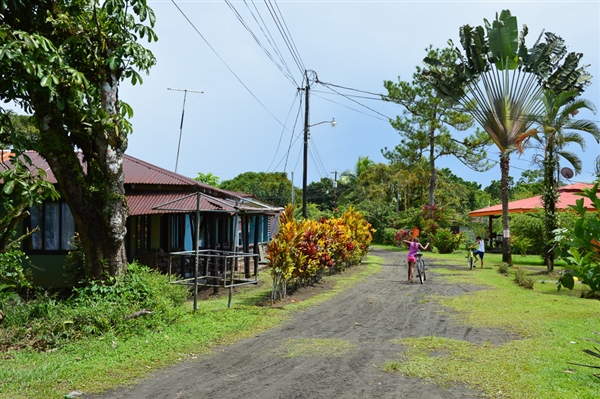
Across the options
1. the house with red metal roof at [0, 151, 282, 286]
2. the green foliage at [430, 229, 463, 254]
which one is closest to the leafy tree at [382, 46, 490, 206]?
the green foliage at [430, 229, 463, 254]

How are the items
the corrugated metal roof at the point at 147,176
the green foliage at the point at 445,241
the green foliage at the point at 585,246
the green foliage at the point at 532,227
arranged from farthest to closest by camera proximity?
the green foliage at the point at 445,241, the green foliage at the point at 532,227, the corrugated metal roof at the point at 147,176, the green foliage at the point at 585,246

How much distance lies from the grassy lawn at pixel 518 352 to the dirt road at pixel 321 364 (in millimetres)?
336

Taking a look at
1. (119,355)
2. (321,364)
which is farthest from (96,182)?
(321,364)

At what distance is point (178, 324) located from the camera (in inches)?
361

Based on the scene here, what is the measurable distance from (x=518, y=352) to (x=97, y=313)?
21.6 ft

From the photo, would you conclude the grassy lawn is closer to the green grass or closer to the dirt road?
the dirt road

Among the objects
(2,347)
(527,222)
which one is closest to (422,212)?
(527,222)

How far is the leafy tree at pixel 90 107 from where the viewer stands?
8938mm

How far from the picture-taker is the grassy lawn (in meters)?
6.02

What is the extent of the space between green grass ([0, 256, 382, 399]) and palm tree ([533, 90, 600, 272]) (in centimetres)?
1297

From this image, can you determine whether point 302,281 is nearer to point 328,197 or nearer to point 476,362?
point 476,362

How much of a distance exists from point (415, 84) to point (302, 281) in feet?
75.8

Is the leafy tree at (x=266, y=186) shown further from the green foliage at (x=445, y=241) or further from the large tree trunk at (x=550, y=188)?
the large tree trunk at (x=550, y=188)

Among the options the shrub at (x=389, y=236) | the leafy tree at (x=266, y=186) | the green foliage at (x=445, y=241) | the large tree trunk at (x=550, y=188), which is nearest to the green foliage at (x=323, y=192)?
the leafy tree at (x=266, y=186)
